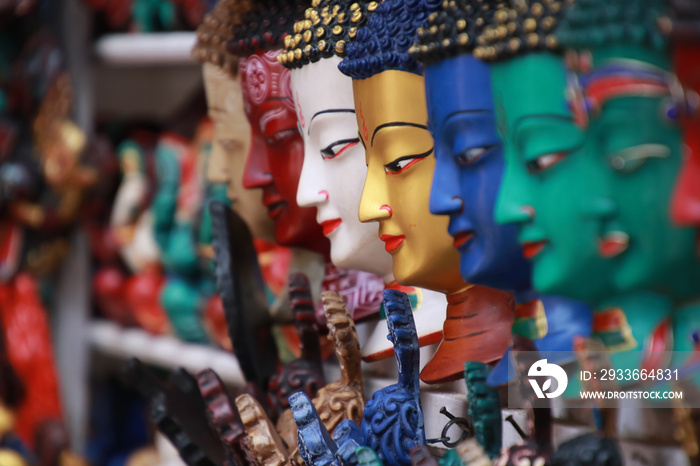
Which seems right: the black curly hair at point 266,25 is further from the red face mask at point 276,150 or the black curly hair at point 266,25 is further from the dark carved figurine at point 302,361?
the dark carved figurine at point 302,361

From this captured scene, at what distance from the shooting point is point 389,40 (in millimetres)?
659

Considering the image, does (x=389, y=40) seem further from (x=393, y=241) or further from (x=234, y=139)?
(x=234, y=139)

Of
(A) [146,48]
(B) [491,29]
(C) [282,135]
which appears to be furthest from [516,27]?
(A) [146,48]

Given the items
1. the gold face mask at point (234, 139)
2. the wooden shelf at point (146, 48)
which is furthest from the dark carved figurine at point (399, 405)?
the wooden shelf at point (146, 48)

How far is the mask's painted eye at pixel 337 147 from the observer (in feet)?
2.48

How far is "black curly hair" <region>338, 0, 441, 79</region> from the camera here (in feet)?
2.12

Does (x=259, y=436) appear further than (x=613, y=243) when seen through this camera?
Yes

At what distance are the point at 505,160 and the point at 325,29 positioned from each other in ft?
0.82

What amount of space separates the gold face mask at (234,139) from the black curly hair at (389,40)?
0.94 feet

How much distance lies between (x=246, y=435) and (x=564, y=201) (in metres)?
0.37

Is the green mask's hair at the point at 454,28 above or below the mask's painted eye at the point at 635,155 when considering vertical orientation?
above

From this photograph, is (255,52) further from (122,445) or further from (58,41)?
(122,445)

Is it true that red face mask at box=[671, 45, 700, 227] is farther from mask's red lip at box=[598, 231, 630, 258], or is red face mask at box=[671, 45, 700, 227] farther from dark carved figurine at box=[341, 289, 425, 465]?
dark carved figurine at box=[341, 289, 425, 465]

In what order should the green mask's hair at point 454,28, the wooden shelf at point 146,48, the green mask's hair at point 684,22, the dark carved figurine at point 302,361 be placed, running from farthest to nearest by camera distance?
1. the wooden shelf at point 146,48
2. the dark carved figurine at point 302,361
3. the green mask's hair at point 454,28
4. the green mask's hair at point 684,22
